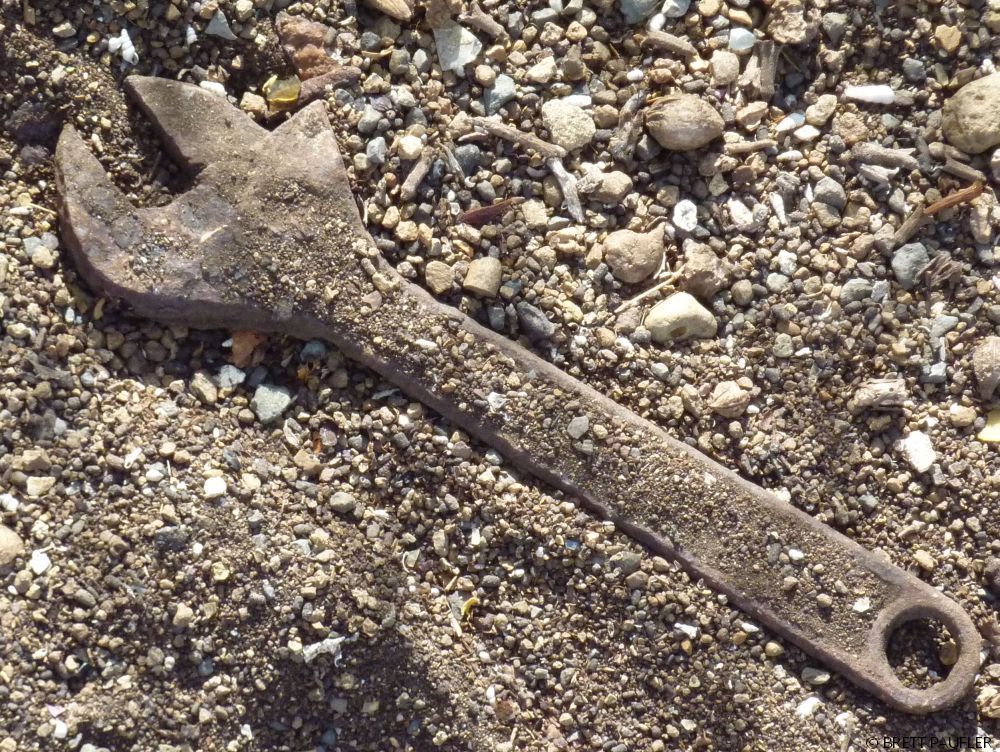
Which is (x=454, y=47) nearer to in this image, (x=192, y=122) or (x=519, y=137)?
(x=519, y=137)

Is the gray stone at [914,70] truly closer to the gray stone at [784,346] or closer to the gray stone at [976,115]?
the gray stone at [976,115]

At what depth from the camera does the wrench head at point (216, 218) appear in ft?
7.23

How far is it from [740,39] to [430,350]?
3.85 feet

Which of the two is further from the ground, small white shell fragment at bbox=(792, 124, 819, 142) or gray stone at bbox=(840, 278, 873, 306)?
small white shell fragment at bbox=(792, 124, 819, 142)

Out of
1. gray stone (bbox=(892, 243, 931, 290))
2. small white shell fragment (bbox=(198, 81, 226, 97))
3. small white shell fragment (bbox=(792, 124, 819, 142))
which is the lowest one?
gray stone (bbox=(892, 243, 931, 290))

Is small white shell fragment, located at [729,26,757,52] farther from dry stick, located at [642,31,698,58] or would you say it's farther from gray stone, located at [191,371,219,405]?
gray stone, located at [191,371,219,405]

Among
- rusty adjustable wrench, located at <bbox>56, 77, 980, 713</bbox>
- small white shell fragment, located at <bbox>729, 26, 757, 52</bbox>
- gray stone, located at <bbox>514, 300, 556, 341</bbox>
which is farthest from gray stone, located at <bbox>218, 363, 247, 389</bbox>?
small white shell fragment, located at <bbox>729, 26, 757, 52</bbox>

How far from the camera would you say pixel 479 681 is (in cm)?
233

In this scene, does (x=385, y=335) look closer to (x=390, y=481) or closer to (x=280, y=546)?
(x=390, y=481)

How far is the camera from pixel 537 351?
2408mm

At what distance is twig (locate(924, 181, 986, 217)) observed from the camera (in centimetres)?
249

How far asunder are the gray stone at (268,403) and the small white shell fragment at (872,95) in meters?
1.69

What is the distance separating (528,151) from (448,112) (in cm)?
23

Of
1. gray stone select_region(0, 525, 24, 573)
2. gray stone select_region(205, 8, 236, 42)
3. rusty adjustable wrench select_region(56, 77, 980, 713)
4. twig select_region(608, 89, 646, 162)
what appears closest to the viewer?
gray stone select_region(0, 525, 24, 573)
